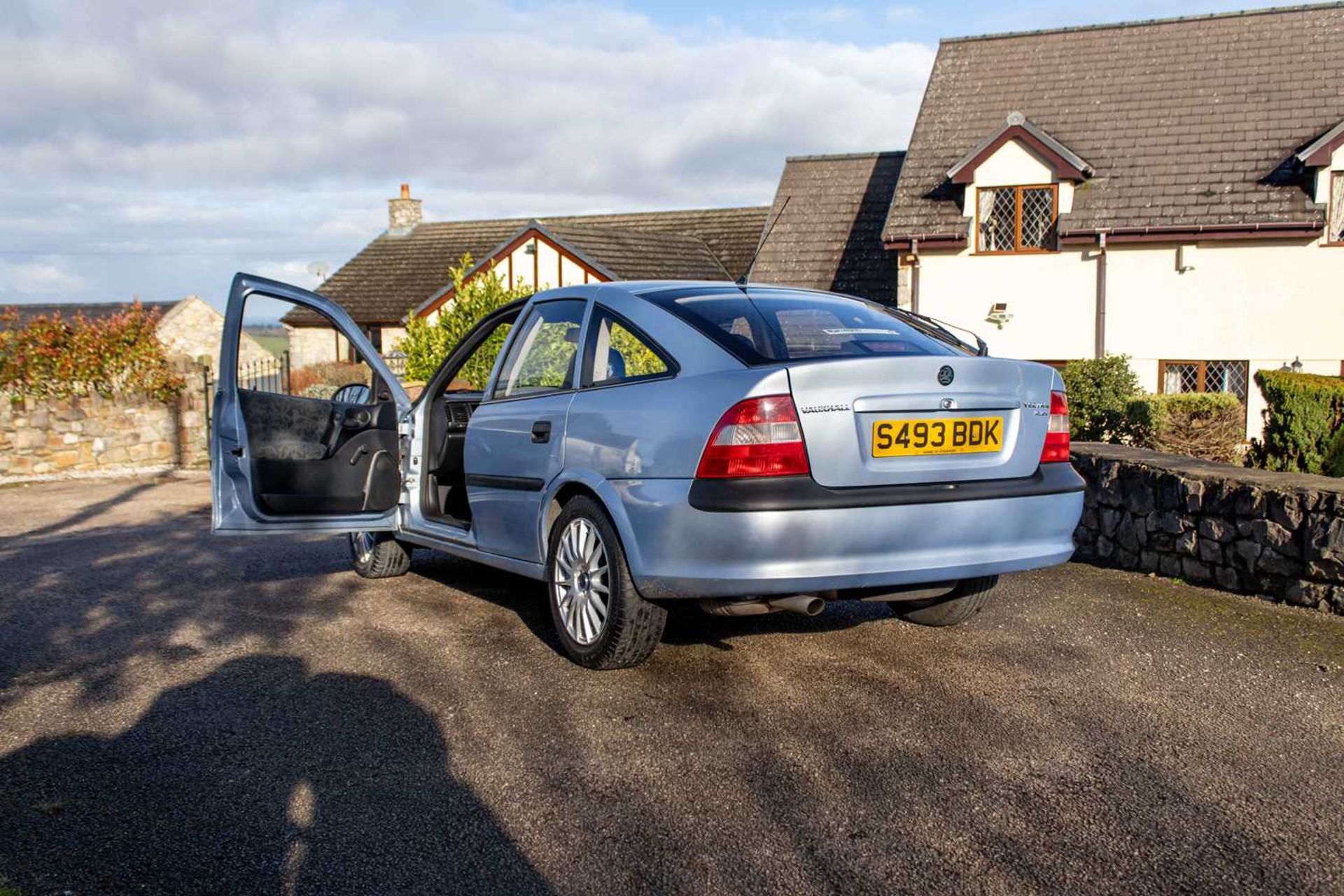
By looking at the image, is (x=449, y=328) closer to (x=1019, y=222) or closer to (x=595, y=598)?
(x=1019, y=222)

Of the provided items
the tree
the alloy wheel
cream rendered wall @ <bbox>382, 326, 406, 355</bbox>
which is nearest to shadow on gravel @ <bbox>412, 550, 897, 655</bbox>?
the alloy wheel

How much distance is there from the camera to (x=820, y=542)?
449 cm

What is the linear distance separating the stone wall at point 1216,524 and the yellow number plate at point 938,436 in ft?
7.97

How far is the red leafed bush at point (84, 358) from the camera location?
56.9 feet

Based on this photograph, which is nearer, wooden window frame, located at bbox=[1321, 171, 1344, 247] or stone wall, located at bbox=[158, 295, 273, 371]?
wooden window frame, located at bbox=[1321, 171, 1344, 247]

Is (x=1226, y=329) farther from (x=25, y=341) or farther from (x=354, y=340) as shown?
(x=25, y=341)

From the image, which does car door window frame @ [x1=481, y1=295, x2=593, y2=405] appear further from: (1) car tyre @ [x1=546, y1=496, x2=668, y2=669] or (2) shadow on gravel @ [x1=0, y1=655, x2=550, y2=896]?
(2) shadow on gravel @ [x1=0, y1=655, x2=550, y2=896]

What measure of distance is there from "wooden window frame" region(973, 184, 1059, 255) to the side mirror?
16372 mm

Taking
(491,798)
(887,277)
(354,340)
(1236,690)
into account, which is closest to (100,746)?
Answer: (491,798)

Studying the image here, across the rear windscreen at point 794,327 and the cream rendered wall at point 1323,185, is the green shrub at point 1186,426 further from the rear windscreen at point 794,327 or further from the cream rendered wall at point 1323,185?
the cream rendered wall at point 1323,185

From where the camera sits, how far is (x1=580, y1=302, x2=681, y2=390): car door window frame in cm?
502

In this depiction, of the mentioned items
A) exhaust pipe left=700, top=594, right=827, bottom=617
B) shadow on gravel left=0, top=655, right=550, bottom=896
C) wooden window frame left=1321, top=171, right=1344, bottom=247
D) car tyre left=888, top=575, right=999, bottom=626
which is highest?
wooden window frame left=1321, top=171, right=1344, bottom=247

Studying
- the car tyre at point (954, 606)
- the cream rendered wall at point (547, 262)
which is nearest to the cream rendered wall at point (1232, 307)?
the cream rendered wall at point (547, 262)

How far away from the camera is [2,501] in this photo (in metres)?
14.1
